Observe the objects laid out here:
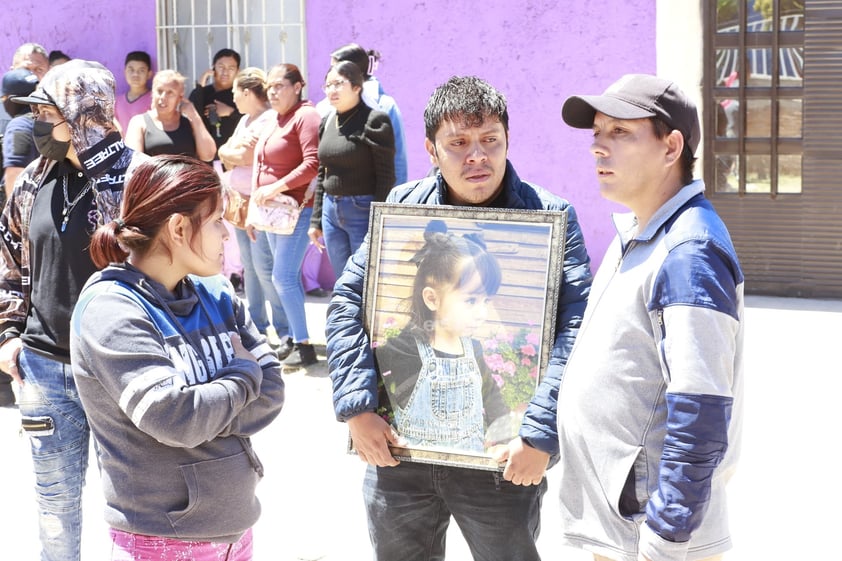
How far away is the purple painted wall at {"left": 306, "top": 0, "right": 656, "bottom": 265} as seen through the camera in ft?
29.9

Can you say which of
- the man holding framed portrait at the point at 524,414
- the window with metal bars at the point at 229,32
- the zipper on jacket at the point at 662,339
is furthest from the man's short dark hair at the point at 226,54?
the zipper on jacket at the point at 662,339

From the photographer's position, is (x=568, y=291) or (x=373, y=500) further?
(x=373, y=500)

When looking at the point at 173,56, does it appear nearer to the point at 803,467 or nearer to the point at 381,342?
the point at 803,467

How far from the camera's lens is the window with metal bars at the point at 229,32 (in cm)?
1030

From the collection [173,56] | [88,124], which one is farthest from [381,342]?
[173,56]

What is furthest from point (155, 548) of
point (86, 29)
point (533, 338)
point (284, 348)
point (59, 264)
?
point (86, 29)

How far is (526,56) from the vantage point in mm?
9375

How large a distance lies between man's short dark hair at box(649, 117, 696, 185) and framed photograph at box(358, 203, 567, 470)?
331 millimetres

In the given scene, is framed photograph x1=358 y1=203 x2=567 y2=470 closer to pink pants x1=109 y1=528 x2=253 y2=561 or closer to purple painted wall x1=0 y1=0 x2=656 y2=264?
pink pants x1=109 y1=528 x2=253 y2=561

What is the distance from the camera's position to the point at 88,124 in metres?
3.54

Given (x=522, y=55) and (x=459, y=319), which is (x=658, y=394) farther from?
(x=522, y=55)

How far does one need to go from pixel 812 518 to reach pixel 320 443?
2.58 metres

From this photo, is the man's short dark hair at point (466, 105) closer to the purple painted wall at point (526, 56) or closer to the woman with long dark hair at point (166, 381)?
the woman with long dark hair at point (166, 381)

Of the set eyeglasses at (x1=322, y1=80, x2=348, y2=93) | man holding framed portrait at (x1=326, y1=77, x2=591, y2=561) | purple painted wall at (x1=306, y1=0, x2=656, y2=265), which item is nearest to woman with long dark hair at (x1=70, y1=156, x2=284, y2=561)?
man holding framed portrait at (x1=326, y1=77, x2=591, y2=561)
